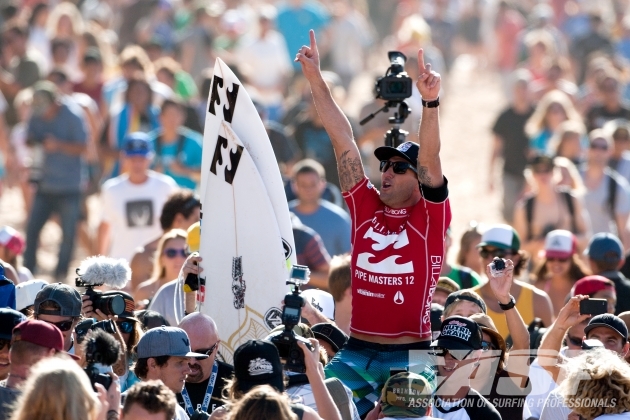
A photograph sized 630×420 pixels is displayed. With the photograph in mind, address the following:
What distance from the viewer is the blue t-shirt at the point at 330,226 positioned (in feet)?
35.4

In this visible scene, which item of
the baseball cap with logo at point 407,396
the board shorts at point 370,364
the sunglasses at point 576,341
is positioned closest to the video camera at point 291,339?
the baseball cap with logo at point 407,396

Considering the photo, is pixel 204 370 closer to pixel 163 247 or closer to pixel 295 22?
pixel 163 247

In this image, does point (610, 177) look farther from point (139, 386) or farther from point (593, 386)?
point (139, 386)

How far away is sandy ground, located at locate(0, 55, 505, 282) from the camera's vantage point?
16.2 metres

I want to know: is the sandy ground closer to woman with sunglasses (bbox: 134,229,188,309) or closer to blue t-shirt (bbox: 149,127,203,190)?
blue t-shirt (bbox: 149,127,203,190)

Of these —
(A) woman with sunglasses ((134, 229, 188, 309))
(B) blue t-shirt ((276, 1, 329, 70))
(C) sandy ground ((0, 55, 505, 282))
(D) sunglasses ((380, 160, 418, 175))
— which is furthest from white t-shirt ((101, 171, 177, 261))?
(B) blue t-shirt ((276, 1, 329, 70))

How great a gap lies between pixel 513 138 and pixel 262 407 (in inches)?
431

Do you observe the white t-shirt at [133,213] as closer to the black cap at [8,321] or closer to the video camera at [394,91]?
the video camera at [394,91]

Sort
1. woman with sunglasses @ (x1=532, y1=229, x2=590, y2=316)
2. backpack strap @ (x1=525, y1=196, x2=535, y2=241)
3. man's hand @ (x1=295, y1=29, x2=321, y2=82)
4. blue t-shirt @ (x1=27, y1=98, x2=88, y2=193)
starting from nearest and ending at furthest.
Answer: man's hand @ (x1=295, y1=29, x2=321, y2=82) < woman with sunglasses @ (x1=532, y1=229, x2=590, y2=316) < backpack strap @ (x1=525, y1=196, x2=535, y2=241) < blue t-shirt @ (x1=27, y1=98, x2=88, y2=193)

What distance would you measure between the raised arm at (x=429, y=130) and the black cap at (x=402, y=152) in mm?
175

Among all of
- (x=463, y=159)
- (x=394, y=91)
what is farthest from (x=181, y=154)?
(x=463, y=159)

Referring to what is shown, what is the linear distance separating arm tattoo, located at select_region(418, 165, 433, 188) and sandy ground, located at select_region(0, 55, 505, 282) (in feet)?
25.9

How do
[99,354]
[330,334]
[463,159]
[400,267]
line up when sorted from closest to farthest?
[99,354]
[400,267]
[330,334]
[463,159]

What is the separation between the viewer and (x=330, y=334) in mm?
6977
